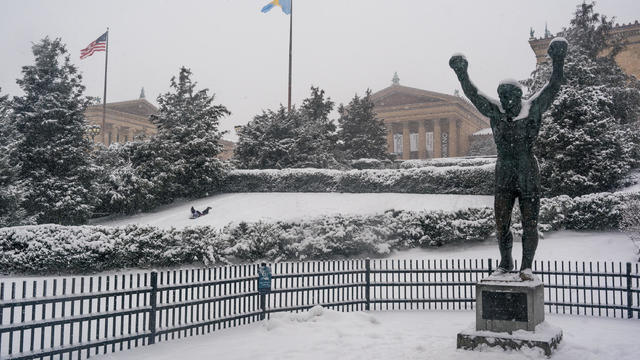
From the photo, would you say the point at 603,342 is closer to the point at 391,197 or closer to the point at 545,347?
the point at 545,347

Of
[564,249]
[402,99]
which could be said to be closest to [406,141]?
[402,99]

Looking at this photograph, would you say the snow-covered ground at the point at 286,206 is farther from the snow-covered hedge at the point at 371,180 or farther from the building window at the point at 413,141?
the building window at the point at 413,141

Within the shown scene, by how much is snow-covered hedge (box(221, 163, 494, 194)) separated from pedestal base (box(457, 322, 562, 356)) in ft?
55.7

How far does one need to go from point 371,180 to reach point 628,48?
38.3 meters

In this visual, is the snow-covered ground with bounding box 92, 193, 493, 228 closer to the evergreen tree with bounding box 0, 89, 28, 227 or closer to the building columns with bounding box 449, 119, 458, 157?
the evergreen tree with bounding box 0, 89, 28, 227

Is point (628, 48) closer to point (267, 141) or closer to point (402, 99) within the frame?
point (402, 99)

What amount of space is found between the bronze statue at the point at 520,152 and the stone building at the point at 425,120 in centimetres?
5223

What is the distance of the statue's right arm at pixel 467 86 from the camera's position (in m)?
7.71

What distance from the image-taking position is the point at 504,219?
7.52m

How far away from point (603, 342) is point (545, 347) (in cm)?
201

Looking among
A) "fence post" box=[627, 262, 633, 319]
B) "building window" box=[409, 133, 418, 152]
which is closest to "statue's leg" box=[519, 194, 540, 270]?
"fence post" box=[627, 262, 633, 319]

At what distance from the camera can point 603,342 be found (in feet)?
25.9

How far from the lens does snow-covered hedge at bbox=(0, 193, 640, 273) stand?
47.1 feet

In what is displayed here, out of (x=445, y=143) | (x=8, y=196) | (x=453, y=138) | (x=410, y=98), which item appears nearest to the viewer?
(x=8, y=196)
